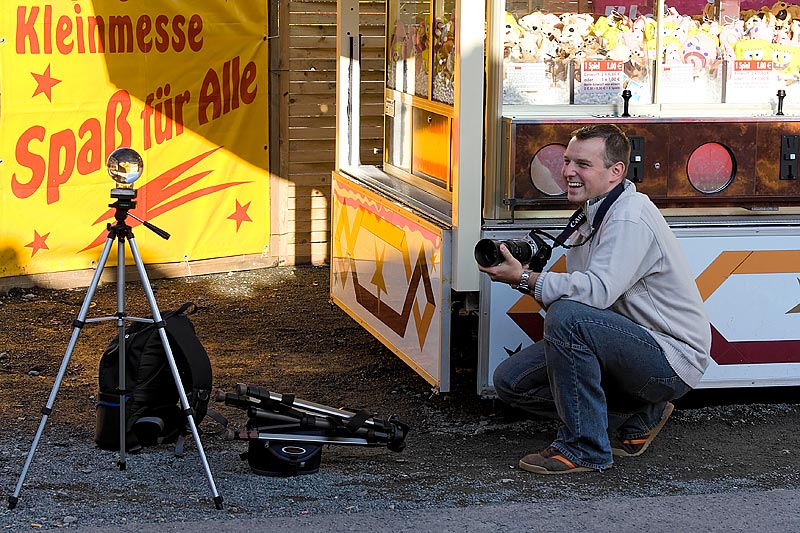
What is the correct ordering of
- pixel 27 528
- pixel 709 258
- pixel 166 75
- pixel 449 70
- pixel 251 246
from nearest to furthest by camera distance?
1. pixel 27 528
2. pixel 709 258
3. pixel 449 70
4. pixel 166 75
5. pixel 251 246

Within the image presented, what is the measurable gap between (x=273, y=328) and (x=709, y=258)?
2.90m

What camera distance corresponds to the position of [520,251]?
4594 mm

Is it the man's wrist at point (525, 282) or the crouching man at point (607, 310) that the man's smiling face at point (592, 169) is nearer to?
the crouching man at point (607, 310)

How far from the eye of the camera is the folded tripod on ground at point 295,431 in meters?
4.43

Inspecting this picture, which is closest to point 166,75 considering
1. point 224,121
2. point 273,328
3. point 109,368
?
point 224,121

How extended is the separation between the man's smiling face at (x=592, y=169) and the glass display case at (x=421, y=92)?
3.11 feet

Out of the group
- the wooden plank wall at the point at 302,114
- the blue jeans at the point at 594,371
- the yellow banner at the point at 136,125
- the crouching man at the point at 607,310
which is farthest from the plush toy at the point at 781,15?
the yellow banner at the point at 136,125

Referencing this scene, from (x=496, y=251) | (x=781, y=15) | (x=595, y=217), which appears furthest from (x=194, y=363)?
(x=781, y=15)

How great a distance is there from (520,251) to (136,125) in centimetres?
406

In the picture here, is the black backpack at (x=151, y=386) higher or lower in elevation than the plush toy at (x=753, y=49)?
lower

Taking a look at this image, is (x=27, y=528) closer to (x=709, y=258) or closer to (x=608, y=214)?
(x=608, y=214)

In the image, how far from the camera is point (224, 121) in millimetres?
8312

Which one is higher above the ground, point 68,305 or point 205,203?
point 205,203

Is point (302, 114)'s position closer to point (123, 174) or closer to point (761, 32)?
point (761, 32)
